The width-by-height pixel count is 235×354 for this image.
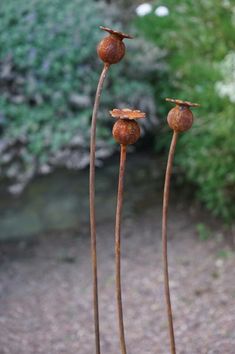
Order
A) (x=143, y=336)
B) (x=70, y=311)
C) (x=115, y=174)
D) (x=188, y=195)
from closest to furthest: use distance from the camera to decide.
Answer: (x=143, y=336)
(x=70, y=311)
(x=115, y=174)
(x=188, y=195)

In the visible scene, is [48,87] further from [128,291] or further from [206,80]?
[128,291]

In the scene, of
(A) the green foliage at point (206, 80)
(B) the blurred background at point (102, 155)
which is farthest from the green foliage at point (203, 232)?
(A) the green foliage at point (206, 80)

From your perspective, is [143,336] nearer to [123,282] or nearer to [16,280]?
[123,282]

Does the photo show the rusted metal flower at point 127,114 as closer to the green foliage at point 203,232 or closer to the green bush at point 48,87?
the green bush at point 48,87

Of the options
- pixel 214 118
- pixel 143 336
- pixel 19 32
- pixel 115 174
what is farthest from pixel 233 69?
pixel 143 336

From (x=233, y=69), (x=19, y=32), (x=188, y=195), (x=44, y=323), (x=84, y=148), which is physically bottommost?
(x=44, y=323)

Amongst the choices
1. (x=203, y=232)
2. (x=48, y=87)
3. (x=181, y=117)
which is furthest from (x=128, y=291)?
(x=181, y=117)

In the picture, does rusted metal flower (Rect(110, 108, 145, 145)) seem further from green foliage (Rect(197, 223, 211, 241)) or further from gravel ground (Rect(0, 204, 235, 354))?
green foliage (Rect(197, 223, 211, 241))

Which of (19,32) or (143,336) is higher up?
(19,32)
